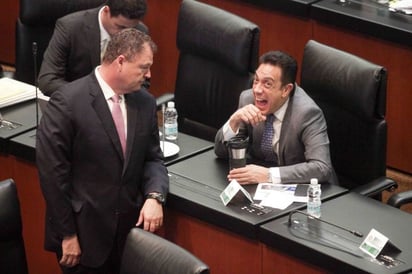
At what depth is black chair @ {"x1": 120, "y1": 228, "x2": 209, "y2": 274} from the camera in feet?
13.4

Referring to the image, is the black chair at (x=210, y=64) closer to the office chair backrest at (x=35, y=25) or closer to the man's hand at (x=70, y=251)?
the office chair backrest at (x=35, y=25)

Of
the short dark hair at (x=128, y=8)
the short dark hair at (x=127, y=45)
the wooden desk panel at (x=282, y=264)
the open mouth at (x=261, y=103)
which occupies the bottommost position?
the wooden desk panel at (x=282, y=264)

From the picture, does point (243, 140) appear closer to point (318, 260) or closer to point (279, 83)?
point (279, 83)

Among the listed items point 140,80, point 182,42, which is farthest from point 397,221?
point 182,42

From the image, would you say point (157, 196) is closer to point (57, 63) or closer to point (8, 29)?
point (57, 63)

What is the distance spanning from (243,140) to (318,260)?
32.8 inches

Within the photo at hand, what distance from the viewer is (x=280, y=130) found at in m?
5.22

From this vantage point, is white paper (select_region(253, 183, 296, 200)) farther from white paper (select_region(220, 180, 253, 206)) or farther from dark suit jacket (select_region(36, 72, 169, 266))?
dark suit jacket (select_region(36, 72, 169, 266))

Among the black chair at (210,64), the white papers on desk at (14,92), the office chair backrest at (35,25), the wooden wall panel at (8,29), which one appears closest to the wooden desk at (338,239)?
the black chair at (210,64)

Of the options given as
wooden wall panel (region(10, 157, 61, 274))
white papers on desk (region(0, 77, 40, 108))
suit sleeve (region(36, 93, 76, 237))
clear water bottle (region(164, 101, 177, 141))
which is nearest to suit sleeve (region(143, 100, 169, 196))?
suit sleeve (region(36, 93, 76, 237))

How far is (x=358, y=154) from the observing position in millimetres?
5352

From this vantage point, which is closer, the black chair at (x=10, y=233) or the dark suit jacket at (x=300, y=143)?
the black chair at (x=10, y=233)

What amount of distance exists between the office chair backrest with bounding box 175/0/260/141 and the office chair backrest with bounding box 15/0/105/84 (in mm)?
667

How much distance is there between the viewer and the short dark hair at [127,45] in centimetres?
470
